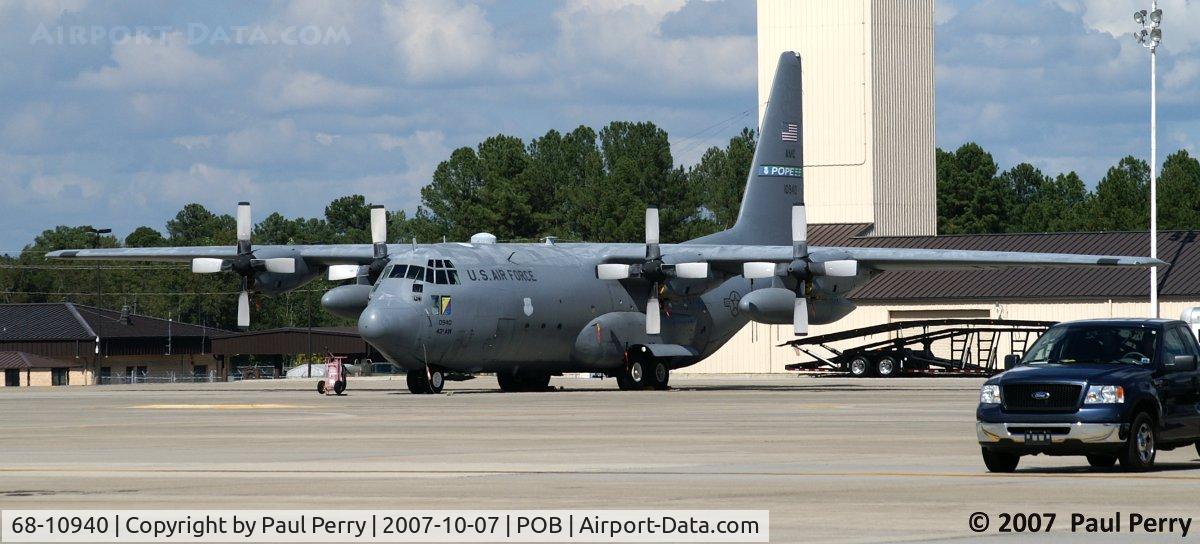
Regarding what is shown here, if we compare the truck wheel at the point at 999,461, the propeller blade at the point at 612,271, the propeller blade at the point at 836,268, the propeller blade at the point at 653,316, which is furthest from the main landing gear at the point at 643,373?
the truck wheel at the point at 999,461

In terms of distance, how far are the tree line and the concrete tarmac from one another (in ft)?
255

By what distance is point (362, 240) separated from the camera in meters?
149

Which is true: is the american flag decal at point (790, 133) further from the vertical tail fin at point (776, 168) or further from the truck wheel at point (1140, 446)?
the truck wheel at point (1140, 446)

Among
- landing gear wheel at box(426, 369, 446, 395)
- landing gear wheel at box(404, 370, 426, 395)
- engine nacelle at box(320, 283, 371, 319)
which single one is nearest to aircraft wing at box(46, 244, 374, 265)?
engine nacelle at box(320, 283, 371, 319)

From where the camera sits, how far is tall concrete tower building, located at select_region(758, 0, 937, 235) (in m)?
79.1

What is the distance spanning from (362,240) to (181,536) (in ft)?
452

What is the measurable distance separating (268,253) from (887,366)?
28904mm

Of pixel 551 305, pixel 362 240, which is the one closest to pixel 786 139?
pixel 551 305

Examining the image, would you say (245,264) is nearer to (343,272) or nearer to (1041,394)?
(343,272)

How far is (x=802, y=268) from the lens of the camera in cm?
4406

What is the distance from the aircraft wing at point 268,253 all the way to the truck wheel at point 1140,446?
31.0m

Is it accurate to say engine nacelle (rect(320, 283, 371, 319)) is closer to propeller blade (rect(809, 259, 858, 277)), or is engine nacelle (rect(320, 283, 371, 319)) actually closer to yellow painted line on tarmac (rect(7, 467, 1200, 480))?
propeller blade (rect(809, 259, 858, 277))

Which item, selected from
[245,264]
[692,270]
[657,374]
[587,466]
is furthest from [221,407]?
[587,466]

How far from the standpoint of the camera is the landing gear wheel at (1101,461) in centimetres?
1872
